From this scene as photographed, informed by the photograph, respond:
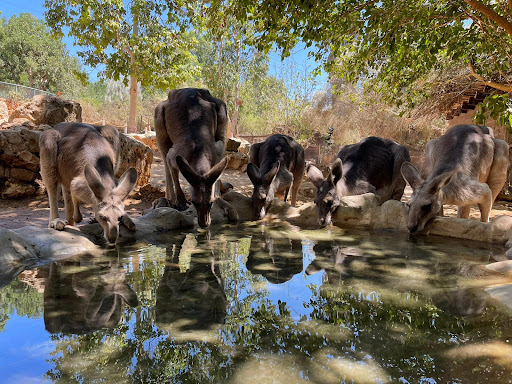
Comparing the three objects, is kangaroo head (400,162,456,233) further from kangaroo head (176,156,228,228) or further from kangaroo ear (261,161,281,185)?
kangaroo head (176,156,228,228)

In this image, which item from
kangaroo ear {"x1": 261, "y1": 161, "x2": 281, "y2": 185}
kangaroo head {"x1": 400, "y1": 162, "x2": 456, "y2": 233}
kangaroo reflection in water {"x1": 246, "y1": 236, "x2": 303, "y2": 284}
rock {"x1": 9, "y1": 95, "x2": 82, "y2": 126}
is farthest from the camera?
Result: rock {"x1": 9, "y1": 95, "x2": 82, "y2": 126}

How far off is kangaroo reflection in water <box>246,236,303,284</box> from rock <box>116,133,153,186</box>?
538 centimetres

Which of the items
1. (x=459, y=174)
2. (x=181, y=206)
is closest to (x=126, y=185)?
(x=181, y=206)

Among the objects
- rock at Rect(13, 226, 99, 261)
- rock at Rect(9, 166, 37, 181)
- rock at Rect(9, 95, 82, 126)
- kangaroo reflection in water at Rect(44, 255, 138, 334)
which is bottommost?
kangaroo reflection in water at Rect(44, 255, 138, 334)

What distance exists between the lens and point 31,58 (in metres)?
38.3

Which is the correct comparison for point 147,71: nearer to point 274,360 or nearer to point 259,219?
point 259,219

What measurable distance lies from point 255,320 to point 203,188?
3.19 meters

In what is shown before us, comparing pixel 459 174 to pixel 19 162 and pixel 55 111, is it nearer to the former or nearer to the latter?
pixel 19 162

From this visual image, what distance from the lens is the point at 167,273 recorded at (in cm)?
343

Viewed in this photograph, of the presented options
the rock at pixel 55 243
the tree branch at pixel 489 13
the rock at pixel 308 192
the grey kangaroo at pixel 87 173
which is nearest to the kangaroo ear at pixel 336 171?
the tree branch at pixel 489 13

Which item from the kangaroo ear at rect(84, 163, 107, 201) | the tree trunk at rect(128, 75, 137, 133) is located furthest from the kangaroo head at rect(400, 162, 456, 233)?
the tree trunk at rect(128, 75, 137, 133)

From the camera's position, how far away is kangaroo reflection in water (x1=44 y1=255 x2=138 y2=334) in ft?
7.87

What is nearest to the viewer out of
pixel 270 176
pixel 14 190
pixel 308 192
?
pixel 270 176

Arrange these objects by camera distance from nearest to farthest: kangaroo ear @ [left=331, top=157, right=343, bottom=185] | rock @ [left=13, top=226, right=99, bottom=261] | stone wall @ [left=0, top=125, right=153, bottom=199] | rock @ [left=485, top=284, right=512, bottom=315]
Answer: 1. rock @ [left=485, top=284, right=512, bottom=315]
2. rock @ [left=13, top=226, right=99, bottom=261]
3. kangaroo ear @ [left=331, top=157, right=343, bottom=185]
4. stone wall @ [left=0, top=125, right=153, bottom=199]
